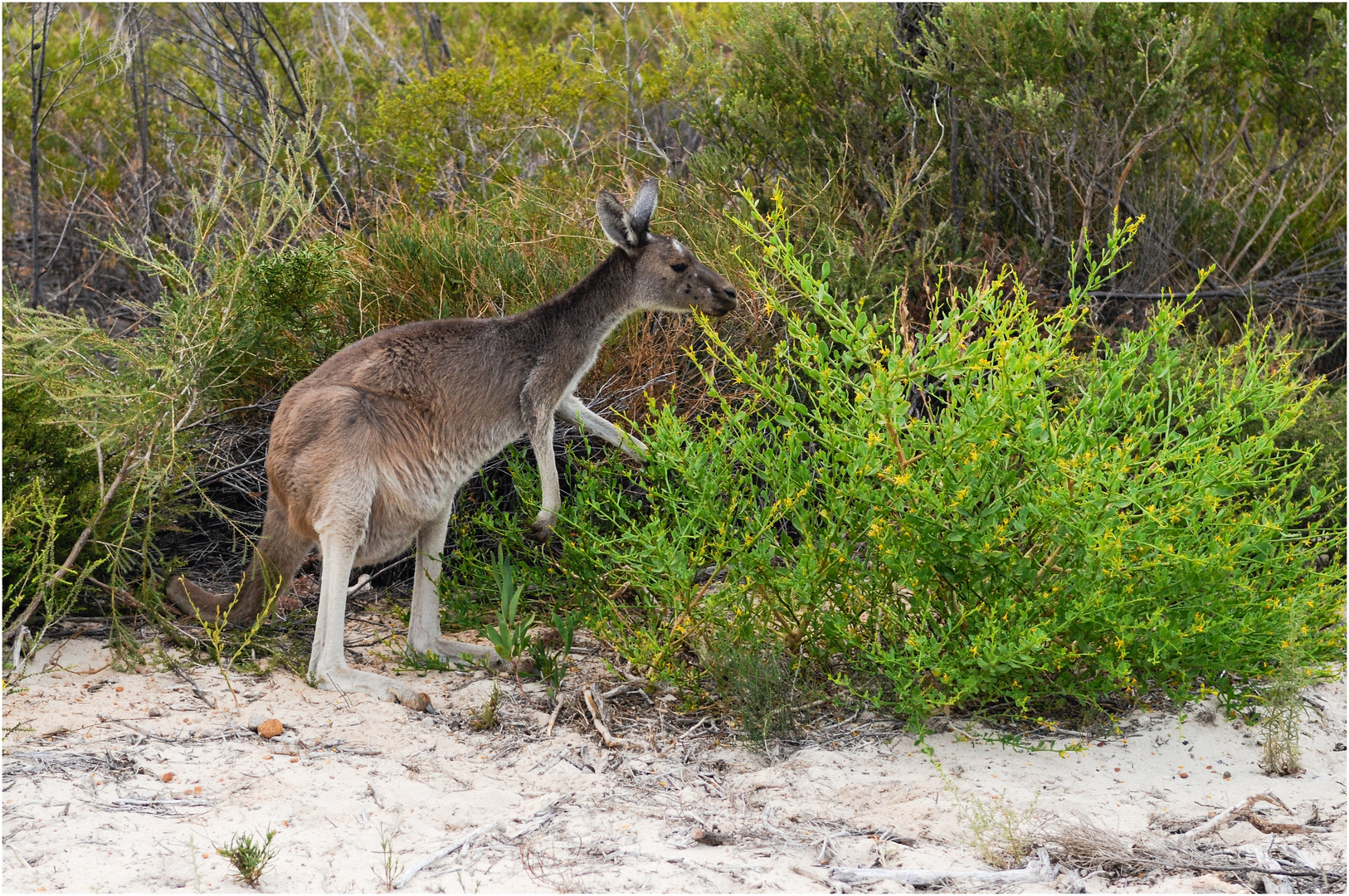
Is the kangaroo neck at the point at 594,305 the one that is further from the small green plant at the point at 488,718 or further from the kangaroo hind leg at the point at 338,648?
the small green plant at the point at 488,718

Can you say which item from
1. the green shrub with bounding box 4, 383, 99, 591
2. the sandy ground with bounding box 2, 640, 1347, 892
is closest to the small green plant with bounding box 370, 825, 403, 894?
the sandy ground with bounding box 2, 640, 1347, 892

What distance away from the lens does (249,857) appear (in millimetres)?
2957

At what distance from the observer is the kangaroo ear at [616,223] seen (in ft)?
15.8

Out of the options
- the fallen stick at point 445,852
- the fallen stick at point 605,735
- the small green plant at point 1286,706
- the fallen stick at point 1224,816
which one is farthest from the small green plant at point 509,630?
the small green plant at point 1286,706

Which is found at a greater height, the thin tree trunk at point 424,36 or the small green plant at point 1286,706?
the thin tree trunk at point 424,36

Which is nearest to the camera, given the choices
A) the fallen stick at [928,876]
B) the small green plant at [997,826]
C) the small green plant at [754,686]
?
the fallen stick at [928,876]

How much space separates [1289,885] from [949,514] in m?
1.36

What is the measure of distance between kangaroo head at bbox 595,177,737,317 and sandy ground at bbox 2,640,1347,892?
167cm

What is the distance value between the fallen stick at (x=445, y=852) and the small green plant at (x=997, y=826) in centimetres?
135

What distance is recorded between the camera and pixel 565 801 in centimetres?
362

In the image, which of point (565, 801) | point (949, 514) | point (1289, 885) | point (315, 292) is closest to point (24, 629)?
point (315, 292)

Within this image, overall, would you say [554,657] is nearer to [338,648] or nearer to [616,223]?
[338,648]

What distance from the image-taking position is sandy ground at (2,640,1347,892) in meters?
3.14

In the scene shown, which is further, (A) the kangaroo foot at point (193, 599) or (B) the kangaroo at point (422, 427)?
(A) the kangaroo foot at point (193, 599)
